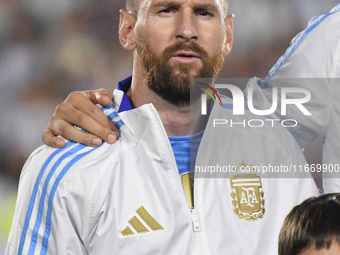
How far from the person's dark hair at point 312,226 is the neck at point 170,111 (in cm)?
31

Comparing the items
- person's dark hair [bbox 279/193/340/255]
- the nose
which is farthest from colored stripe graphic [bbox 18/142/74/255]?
person's dark hair [bbox 279/193/340/255]

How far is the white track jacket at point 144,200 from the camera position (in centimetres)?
87

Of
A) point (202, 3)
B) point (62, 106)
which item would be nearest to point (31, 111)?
point (62, 106)

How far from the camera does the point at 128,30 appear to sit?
1093 mm

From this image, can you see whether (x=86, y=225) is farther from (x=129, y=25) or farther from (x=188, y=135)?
(x=129, y=25)

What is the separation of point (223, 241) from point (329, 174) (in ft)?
1.07

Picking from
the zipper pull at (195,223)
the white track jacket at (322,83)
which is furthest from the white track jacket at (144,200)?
the white track jacket at (322,83)

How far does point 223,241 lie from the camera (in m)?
0.92

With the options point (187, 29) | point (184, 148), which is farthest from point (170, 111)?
point (187, 29)

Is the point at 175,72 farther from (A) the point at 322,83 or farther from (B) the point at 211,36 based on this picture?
(A) the point at 322,83

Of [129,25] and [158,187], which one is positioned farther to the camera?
[129,25]

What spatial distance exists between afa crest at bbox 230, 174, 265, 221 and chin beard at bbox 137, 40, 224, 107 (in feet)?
0.71

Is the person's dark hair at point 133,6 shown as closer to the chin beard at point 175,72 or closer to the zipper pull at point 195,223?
the chin beard at point 175,72

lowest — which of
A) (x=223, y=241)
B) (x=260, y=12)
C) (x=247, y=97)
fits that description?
(x=223, y=241)
